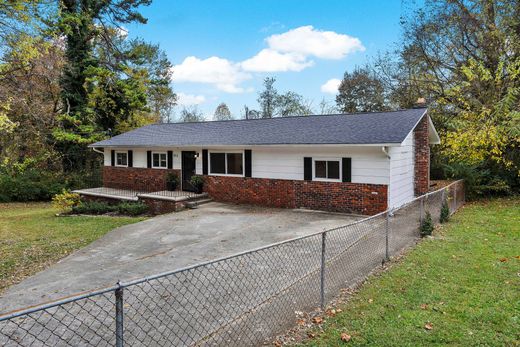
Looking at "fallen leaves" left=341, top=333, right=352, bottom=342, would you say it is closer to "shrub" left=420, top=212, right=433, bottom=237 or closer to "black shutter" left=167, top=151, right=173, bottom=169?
"shrub" left=420, top=212, right=433, bottom=237

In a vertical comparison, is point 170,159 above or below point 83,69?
below

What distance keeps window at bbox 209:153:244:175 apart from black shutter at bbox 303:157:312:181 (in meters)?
2.91

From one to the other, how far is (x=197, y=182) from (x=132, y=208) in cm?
297

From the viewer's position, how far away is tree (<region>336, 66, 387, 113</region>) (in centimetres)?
3497

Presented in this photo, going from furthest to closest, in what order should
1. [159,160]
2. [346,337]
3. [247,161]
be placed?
1. [159,160]
2. [247,161]
3. [346,337]

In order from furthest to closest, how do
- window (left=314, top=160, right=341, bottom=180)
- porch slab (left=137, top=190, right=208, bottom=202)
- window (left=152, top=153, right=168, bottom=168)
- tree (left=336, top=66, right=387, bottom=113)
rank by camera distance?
tree (left=336, top=66, right=387, bottom=113) < window (left=152, top=153, right=168, bottom=168) < porch slab (left=137, top=190, right=208, bottom=202) < window (left=314, top=160, right=341, bottom=180)

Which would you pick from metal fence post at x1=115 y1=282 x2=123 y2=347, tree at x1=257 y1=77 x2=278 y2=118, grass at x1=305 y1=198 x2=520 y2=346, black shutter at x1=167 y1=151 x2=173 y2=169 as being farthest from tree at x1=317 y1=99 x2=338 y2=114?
metal fence post at x1=115 y1=282 x2=123 y2=347

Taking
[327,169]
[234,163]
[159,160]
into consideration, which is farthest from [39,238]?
[327,169]

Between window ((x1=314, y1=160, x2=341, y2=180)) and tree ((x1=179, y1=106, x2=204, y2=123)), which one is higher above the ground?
tree ((x1=179, y1=106, x2=204, y2=123))

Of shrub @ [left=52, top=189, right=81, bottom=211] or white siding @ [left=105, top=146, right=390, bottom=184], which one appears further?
shrub @ [left=52, top=189, right=81, bottom=211]

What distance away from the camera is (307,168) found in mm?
13367

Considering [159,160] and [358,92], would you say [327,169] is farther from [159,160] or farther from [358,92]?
[358,92]

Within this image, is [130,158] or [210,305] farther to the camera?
[130,158]

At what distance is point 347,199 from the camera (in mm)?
12688
